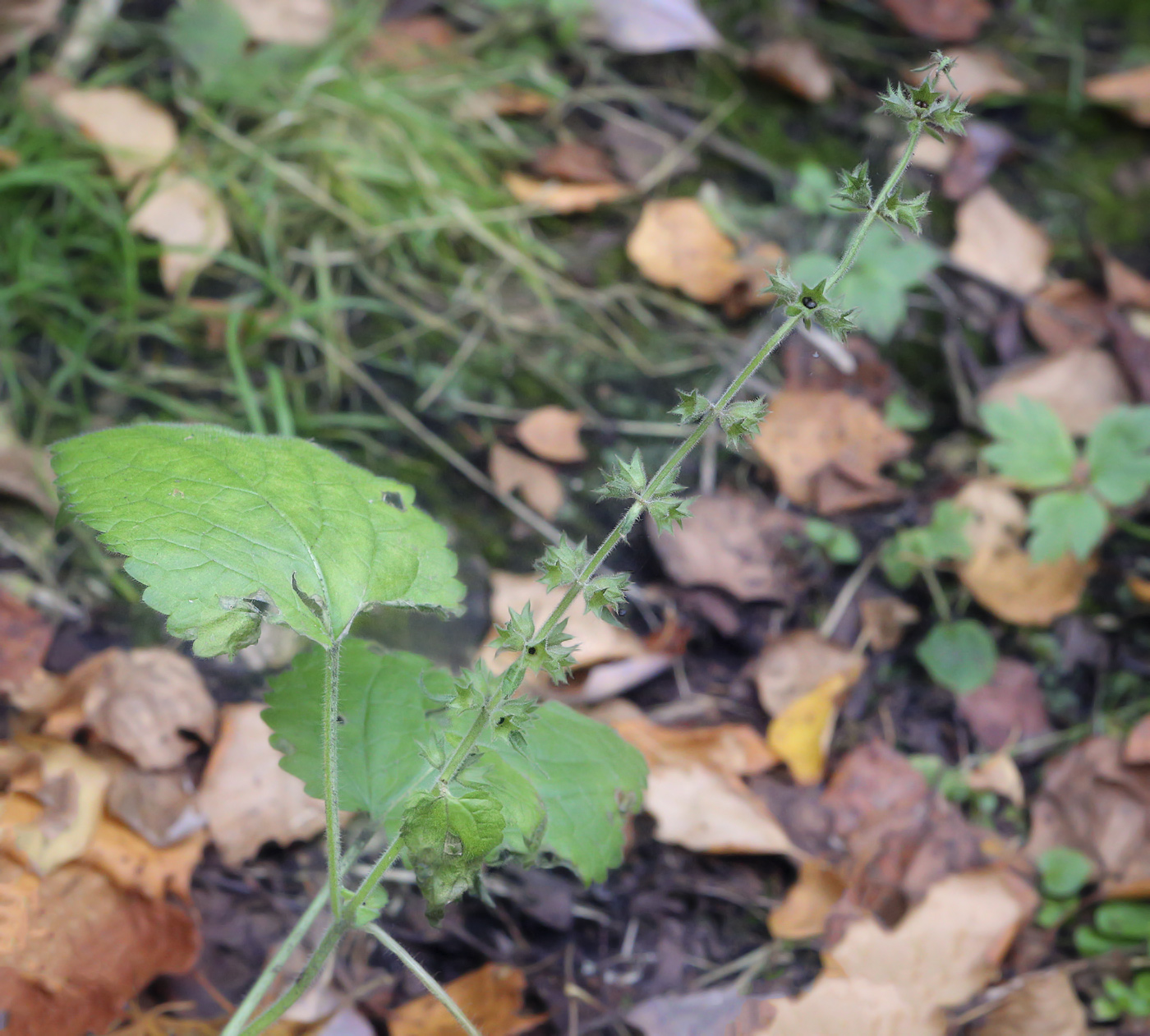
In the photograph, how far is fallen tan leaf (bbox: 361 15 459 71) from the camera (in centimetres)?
284

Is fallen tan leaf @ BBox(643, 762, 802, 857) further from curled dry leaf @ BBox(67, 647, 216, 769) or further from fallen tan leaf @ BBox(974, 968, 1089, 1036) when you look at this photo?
curled dry leaf @ BBox(67, 647, 216, 769)

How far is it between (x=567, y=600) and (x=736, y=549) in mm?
1220

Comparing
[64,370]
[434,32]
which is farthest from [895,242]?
[64,370]

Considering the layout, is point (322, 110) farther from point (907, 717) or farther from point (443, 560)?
point (907, 717)

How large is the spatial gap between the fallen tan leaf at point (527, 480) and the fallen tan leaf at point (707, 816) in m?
0.64

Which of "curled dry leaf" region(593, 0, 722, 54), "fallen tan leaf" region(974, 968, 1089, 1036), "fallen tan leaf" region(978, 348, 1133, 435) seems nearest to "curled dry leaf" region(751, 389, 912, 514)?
"fallen tan leaf" region(978, 348, 1133, 435)

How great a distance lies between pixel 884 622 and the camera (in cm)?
225

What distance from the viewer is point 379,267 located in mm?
2512

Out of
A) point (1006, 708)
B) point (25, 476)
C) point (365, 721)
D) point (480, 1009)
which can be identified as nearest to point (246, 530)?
point (365, 721)

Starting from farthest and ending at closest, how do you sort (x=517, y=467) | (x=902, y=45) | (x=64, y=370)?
(x=902, y=45)
(x=517, y=467)
(x=64, y=370)

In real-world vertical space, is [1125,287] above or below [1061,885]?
above

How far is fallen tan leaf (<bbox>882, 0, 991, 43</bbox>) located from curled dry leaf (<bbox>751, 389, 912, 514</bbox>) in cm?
146

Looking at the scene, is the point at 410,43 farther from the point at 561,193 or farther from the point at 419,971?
the point at 419,971

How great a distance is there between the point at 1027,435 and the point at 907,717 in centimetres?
68
